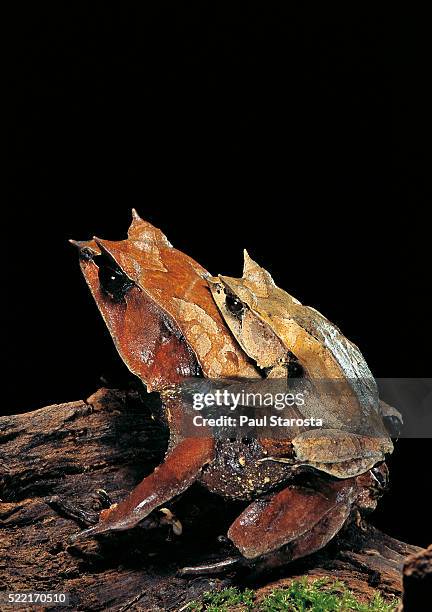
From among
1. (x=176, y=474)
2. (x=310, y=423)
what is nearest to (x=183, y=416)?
(x=176, y=474)

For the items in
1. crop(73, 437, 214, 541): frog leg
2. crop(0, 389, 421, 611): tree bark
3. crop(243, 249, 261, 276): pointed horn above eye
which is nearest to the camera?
crop(73, 437, 214, 541): frog leg

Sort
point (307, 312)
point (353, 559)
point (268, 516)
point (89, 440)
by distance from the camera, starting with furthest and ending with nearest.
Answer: point (89, 440) → point (307, 312) → point (353, 559) → point (268, 516)

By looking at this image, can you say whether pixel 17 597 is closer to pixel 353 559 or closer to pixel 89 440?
pixel 89 440

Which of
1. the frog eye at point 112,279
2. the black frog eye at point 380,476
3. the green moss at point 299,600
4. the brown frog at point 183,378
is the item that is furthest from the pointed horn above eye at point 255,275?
the green moss at point 299,600

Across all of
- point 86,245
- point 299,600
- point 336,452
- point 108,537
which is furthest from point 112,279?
point 299,600

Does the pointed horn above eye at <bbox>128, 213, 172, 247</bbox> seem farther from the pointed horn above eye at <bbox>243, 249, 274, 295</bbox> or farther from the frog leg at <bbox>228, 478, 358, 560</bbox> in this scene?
the frog leg at <bbox>228, 478, 358, 560</bbox>

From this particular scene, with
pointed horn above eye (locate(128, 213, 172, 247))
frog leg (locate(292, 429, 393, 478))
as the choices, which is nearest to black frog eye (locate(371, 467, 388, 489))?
frog leg (locate(292, 429, 393, 478))
